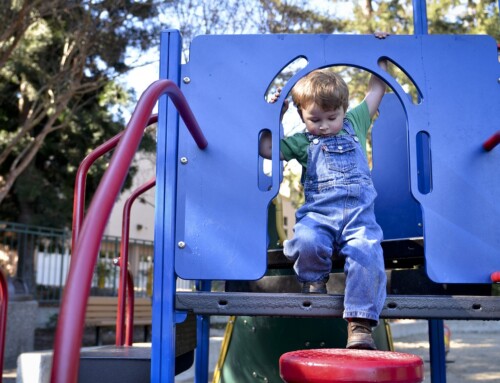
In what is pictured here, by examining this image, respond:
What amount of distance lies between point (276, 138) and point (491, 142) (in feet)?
2.10

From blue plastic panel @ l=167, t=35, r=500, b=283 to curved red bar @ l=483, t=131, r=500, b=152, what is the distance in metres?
0.02

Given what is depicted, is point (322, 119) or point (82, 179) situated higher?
point (322, 119)

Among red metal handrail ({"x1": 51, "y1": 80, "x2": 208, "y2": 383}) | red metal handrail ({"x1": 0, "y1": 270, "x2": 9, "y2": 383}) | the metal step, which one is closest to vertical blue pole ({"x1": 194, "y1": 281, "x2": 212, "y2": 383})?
the metal step

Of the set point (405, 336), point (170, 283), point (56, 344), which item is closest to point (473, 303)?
point (170, 283)

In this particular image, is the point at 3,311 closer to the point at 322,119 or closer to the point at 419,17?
the point at 322,119

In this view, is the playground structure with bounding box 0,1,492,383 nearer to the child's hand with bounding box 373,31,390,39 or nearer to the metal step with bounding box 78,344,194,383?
the child's hand with bounding box 373,31,390,39

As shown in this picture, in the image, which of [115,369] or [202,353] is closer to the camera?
[115,369]

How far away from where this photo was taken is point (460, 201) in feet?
5.95

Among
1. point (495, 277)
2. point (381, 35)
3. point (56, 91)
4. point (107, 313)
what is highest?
point (56, 91)

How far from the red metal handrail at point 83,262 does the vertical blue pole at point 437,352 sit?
1.80 metres

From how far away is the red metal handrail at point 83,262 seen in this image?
2.49ft

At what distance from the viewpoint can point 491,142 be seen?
1.81 m

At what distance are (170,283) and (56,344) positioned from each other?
88 centimetres

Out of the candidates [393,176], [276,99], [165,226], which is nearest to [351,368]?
[165,226]
